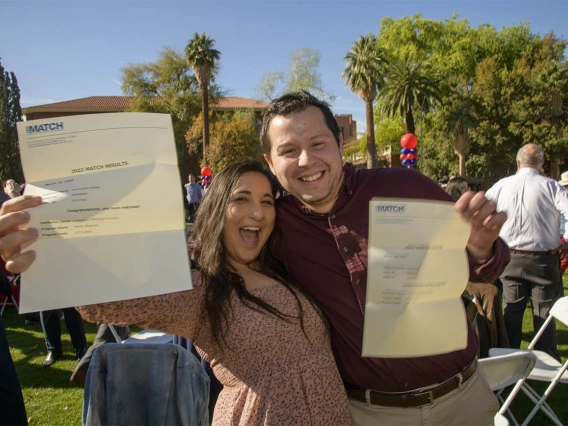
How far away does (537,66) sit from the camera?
29703mm

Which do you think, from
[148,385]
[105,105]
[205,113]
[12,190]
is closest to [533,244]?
[148,385]

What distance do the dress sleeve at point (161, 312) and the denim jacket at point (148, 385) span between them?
114 mm

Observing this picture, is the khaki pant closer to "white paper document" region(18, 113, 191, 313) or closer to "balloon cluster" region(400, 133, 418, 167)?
"white paper document" region(18, 113, 191, 313)

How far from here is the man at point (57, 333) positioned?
5.06 meters

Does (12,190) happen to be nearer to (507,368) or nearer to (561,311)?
(507,368)

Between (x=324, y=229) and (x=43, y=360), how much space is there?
4988 millimetres

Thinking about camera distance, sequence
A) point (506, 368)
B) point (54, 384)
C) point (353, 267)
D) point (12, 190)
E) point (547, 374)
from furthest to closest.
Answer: point (12, 190), point (54, 384), point (547, 374), point (506, 368), point (353, 267)

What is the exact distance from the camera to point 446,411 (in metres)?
1.72

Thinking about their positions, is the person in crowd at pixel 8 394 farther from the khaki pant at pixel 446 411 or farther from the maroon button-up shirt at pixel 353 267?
the khaki pant at pixel 446 411

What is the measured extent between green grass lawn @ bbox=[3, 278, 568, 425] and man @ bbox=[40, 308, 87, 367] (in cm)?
10

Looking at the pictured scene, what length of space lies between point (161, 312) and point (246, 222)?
1.95 ft

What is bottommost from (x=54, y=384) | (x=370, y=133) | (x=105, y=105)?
(x=54, y=384)

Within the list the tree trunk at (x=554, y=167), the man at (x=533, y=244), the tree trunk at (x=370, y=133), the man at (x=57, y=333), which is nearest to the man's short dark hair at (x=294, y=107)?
the man at (x=533, y=244)

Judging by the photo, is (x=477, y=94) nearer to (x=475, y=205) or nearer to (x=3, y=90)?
(x=475, y=205)
